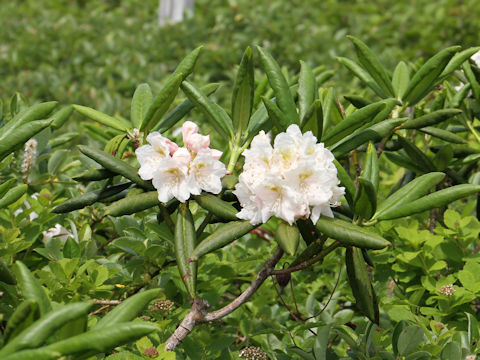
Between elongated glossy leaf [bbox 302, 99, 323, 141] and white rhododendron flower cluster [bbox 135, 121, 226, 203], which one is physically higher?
elongated glossy leaf [bbox 302, 99, 323, 141]

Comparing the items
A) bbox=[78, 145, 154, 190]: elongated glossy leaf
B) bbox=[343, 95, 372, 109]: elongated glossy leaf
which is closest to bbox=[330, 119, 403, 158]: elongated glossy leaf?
bbox=[343, 95, 372, 109]: elongated glossy leaf

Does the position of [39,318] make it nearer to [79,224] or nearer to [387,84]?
[79,224]

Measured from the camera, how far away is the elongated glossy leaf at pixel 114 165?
4.43 ft

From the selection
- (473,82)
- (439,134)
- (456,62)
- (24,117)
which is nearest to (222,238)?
(24,117)

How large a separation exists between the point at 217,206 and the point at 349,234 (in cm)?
30

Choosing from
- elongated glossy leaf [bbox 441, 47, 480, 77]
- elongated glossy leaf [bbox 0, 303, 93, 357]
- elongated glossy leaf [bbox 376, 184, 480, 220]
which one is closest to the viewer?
elongated glossy leaf [bbox 0, 303, 93, 357]

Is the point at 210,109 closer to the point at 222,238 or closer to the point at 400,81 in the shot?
the point at 222,238

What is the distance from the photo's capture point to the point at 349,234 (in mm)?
1195

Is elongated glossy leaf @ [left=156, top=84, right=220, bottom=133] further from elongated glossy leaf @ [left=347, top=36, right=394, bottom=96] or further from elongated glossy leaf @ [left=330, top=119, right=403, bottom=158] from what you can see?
elongated glossy leaf @ [left=347, top=36, right=394, bottom=96]

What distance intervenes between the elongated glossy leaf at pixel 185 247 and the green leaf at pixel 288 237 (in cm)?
20

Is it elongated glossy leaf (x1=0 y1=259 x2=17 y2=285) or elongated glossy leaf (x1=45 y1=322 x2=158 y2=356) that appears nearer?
elongated glossy leaf (x1=45 y1=322 x2=158 y2=356)

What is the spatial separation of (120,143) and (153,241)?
0.35m

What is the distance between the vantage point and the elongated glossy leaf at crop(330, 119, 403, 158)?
1392 millimetres

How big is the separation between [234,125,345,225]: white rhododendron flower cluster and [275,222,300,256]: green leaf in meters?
0.03
